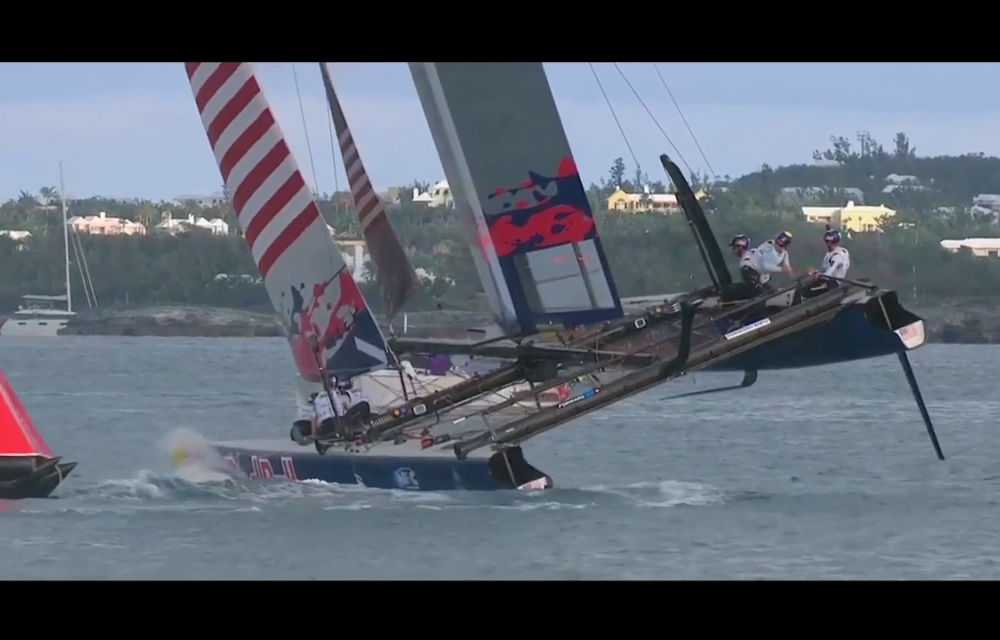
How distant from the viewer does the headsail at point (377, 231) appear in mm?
12633

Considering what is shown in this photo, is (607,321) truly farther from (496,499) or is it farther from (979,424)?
(979,424)

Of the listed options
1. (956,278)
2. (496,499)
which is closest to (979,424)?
(956,278)

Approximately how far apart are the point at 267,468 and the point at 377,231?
10.5 ft

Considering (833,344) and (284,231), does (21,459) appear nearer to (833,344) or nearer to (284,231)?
(284,231)

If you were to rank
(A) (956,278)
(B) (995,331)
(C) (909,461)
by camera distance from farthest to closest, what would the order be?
(B) (995,331) → (A) (956,278) → (C) (909,461)

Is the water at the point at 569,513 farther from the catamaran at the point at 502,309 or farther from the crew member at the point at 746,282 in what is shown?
the crew member at the point at 746,282

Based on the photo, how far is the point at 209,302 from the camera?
706 inches

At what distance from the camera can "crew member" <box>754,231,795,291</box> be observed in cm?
883

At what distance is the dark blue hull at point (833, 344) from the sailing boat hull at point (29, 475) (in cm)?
351

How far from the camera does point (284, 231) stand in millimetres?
10820

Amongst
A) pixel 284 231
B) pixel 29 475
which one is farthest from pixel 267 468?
pixel 284 231
